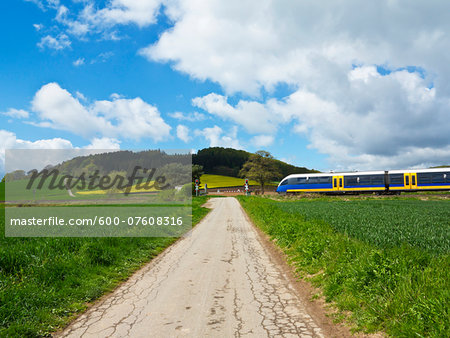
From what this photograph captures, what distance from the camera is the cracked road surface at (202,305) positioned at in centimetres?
409

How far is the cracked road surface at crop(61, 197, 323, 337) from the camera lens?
13.4 feet

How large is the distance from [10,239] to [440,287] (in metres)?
11.7

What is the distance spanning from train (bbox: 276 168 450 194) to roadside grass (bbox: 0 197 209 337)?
129ft

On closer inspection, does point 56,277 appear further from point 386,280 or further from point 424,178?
Result: point 424,178

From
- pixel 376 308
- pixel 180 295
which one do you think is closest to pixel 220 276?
→ pixel 180 295

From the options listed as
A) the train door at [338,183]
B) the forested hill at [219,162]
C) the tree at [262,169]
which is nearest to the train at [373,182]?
the train door at [338,183]

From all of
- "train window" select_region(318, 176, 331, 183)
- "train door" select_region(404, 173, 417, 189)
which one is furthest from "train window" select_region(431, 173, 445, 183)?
"train window" select_region(318, 176, 331, 183)

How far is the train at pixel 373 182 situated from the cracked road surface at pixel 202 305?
38.4m

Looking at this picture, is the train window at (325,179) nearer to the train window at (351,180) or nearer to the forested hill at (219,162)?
the train window at (351,180)

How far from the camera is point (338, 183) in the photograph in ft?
141

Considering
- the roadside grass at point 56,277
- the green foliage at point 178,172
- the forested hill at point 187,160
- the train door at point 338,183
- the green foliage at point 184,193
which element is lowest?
the roadside grass at point 56,277

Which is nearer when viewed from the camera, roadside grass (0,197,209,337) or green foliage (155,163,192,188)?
roadside grass (0,197,209,337)

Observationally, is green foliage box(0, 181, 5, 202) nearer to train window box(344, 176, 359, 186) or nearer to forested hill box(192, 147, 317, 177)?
train window box(344, 176, 359, 186)

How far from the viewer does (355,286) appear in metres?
4.94
